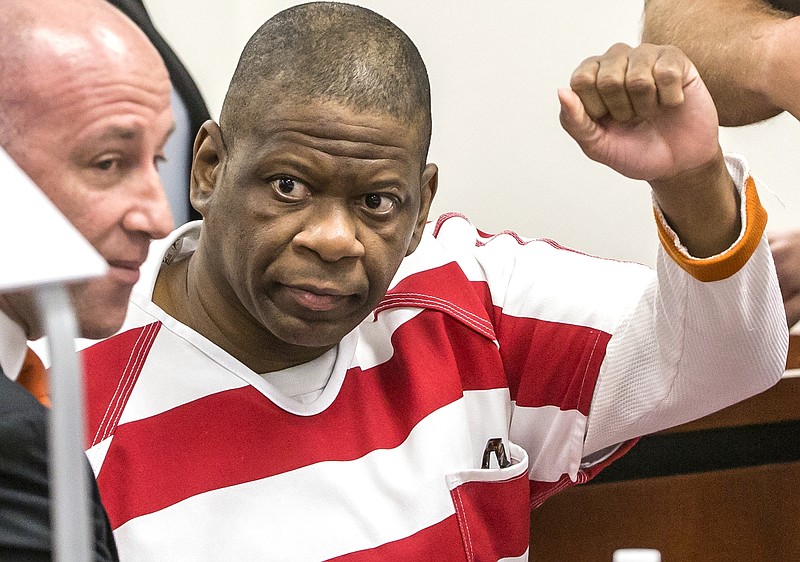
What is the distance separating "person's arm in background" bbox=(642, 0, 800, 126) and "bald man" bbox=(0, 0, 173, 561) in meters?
0.85

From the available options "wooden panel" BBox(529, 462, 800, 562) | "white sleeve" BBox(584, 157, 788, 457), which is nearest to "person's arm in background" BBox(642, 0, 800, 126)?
"white sleeve" BBox(584, 157, 788, 457)

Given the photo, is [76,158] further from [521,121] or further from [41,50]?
[521,121]

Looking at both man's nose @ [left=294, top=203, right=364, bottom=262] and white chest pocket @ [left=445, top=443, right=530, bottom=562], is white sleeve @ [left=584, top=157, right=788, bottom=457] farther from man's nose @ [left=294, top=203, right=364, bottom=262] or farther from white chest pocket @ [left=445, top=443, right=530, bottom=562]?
man's nose @ [left=294, top=203, right=364, bottom=262]

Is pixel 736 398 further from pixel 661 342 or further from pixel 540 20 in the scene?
pixel 540 20

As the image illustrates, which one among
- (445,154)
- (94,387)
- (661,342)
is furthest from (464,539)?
(445,154)

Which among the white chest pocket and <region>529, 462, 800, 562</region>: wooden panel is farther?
<region>529, 462, 800, 562</region>: wooden panel

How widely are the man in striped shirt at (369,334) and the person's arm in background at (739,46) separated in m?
0.20

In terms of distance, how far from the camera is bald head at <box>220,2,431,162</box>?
1.00 meters

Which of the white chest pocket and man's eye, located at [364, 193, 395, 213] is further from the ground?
man's eye, located at [364, 193, 395, 213]

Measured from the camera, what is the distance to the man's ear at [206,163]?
1069mm

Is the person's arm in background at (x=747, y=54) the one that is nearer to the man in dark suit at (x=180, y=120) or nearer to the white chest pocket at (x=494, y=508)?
the white chest pocket at (x=494, y=508)

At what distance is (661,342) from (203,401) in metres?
0.51

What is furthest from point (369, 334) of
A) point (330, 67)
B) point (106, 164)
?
point (106, 164)

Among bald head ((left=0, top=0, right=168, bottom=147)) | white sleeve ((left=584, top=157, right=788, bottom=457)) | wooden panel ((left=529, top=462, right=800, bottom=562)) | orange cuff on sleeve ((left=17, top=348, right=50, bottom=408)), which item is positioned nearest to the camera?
bald head ((left=0, top=0, right=168, bottom=147))
